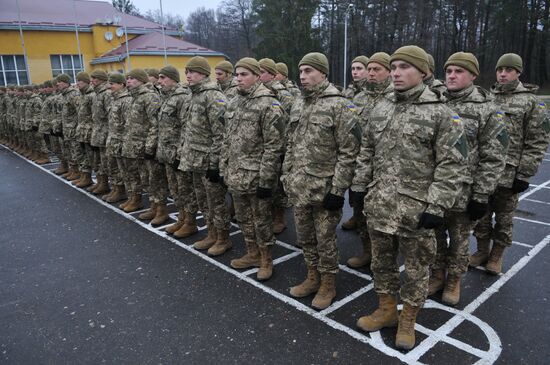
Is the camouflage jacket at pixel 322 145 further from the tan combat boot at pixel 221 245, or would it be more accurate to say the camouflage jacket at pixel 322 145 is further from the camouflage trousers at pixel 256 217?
the tan combat boot at pixel 221 245

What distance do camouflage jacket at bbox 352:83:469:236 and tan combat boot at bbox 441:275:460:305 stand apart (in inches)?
48.2

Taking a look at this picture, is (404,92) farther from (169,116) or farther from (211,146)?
→ (169,116)

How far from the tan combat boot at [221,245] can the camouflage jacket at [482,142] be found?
2.85 metres

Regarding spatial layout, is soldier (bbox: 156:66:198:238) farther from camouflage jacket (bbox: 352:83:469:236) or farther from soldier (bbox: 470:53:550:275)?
soldier (bbox: 470:53:550:275)

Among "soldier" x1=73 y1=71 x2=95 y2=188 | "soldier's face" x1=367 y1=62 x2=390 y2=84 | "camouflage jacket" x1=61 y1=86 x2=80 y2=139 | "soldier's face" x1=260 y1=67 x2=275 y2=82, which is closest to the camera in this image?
"soldier's face" x1=367 y1=62 x2=390 y2=84

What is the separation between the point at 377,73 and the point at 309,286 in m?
2.77

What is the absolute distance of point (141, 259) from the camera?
5.15 meters

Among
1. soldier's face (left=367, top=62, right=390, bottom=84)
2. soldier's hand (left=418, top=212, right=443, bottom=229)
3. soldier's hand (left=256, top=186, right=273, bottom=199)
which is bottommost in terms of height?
soldier's hand (left=256, top=186, right=273, bottom=199)

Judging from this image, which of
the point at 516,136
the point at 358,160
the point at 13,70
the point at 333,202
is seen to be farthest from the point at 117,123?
the point at 13,70

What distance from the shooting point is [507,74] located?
432 centimetres

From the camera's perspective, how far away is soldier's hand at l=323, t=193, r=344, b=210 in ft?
11.6

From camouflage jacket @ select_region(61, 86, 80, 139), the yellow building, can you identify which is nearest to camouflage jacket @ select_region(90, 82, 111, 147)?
camouflage jacket @ select_region(61, 86, 80, 139)

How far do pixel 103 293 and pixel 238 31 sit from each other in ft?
167

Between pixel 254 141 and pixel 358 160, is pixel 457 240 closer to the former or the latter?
pixel 358 160
